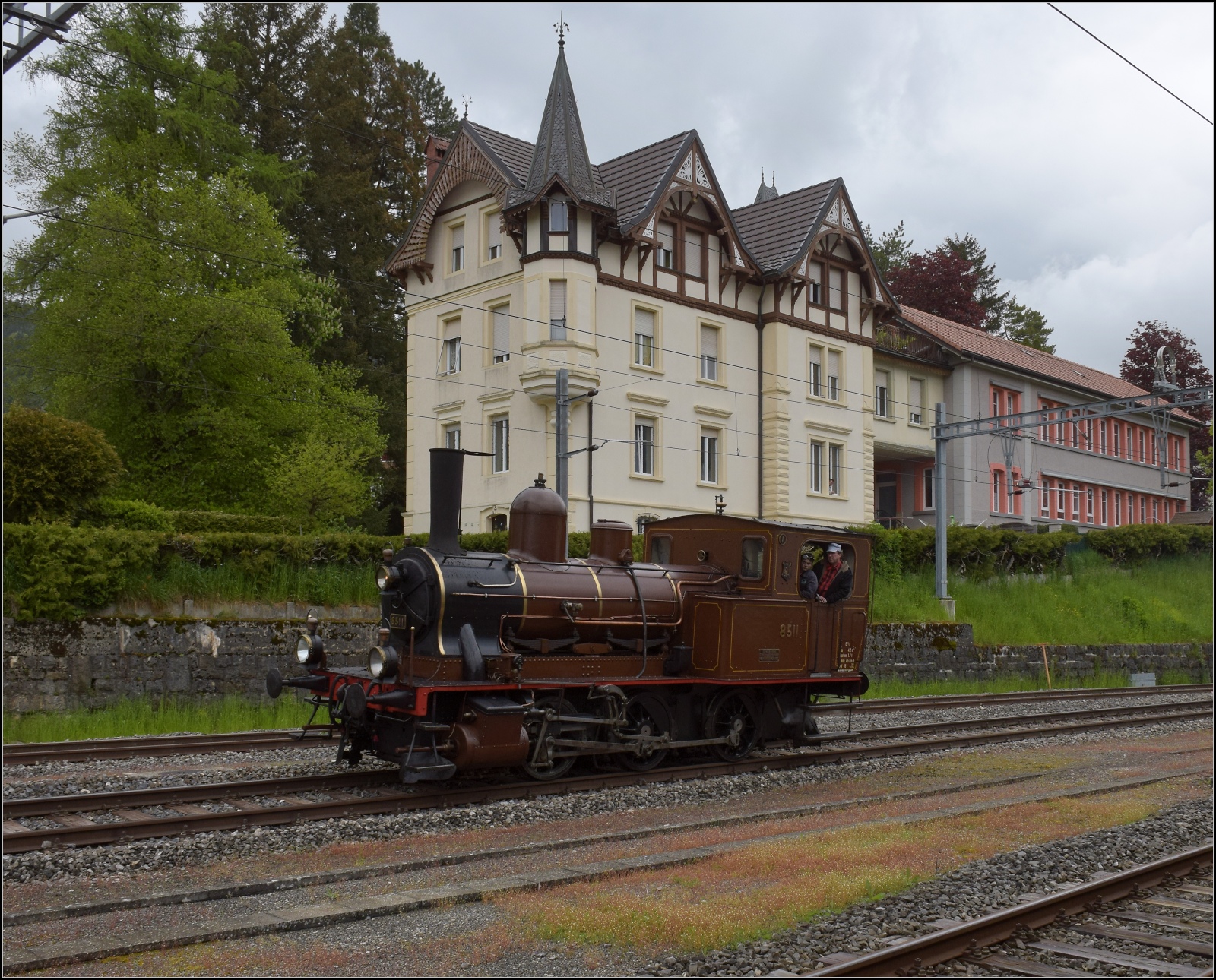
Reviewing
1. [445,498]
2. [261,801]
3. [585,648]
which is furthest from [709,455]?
[261,801]

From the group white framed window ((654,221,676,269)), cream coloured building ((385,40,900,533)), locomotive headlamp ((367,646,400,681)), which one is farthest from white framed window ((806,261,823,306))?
locomotive headlamp ((367,646,400,681))

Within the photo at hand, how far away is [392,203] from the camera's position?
4459 centimetres

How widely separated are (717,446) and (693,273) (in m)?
5.32

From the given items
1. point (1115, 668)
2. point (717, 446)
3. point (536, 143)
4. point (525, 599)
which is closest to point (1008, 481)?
point (1115, 668)

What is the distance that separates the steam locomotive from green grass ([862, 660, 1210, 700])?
9.56m

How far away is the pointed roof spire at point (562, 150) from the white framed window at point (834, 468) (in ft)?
38.8

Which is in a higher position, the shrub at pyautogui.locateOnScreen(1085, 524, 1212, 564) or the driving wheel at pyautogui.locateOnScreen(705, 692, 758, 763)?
the shrub at pyautogui.locateOnScreen(1085, 524, 1212, 564)

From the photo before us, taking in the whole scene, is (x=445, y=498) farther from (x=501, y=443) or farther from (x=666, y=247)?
(x=666, y=247)

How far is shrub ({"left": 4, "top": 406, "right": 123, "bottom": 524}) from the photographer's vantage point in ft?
57.5

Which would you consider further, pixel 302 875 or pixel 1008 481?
pixel 1008 481

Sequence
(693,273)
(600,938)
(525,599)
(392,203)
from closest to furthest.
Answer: (600,938) → (525,599) → (693,273) → (392,203)

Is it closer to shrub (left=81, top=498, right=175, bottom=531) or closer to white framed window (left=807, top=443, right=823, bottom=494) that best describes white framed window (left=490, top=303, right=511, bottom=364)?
white framed window (left=807, top=443, right=823, bottom=494)

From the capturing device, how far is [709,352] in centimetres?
3331

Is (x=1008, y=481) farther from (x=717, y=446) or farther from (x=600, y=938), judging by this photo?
(x=600, y=938)
